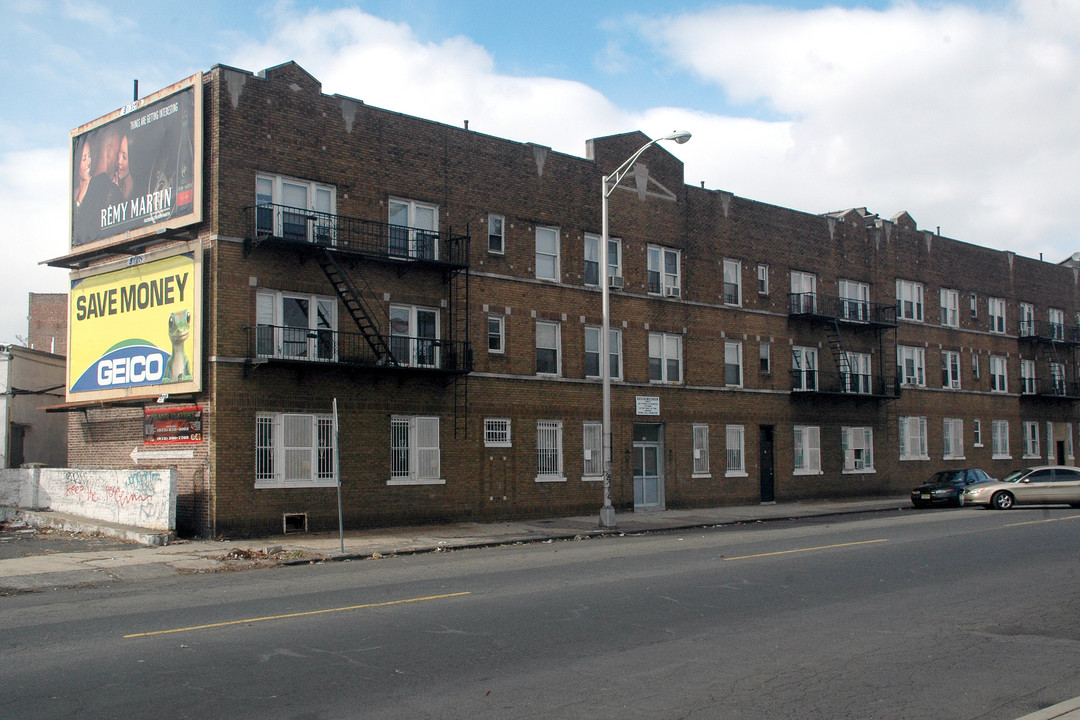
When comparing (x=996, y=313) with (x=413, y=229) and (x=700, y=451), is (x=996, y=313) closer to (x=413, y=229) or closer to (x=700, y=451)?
(x=700, y=451)

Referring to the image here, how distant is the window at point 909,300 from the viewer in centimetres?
4212

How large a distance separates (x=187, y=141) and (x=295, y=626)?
51.3 feet

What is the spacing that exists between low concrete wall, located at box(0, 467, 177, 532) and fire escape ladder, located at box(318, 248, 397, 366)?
562 cm

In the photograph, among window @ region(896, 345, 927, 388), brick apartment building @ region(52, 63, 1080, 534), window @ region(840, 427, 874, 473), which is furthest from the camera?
window @ region(896, 345, 927, 388)

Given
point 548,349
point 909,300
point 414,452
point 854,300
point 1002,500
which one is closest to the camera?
point 414,452

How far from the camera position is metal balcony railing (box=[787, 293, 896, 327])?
3691 centimetres

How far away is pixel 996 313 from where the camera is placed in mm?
47562

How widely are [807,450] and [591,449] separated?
1123 cm

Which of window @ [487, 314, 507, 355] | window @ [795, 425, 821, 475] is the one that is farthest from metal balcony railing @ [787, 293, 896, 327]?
window @ [487, 314, 507, 355]

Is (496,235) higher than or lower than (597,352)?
higher

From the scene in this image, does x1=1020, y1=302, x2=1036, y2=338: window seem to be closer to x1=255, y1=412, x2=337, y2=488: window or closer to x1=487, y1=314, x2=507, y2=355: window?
x1=487, y1=314, x2=507, y2=355: window

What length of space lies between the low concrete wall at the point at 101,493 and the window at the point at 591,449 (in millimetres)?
12771

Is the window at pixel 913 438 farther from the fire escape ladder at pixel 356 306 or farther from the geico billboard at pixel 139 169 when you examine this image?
the geico billboard at pixel 139 169

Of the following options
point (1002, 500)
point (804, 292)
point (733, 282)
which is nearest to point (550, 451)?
point (733, 282)
